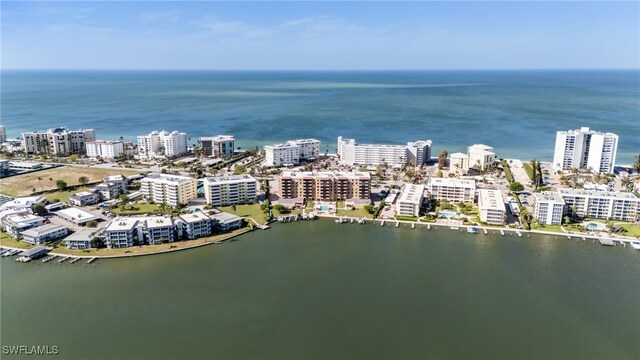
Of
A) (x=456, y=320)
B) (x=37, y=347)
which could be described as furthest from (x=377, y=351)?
(x=37, y=347)

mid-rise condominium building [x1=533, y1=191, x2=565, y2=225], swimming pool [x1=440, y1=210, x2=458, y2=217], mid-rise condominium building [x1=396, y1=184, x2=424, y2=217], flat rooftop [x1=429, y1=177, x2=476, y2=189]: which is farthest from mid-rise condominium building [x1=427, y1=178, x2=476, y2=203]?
mid-rise condominium building [x1=533, y1=191, x2=565, y2=225]

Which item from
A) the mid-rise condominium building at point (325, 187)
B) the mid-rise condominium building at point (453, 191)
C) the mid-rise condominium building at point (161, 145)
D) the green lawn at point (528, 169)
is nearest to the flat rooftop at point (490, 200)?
the mid-rise condominium building at point (453, 191)

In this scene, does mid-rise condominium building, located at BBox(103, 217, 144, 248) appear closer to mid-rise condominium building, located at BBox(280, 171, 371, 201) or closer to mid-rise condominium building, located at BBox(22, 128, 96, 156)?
mid-rise condominium building, located at BBox(280, 171, 371, 201)

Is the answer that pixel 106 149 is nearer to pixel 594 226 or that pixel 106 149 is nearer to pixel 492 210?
pixel 492 210

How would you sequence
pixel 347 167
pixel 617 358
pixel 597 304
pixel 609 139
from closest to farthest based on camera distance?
1. pixel 617 358
2. pixel 597 304
3. pixel 609 139
4. pixel 347 167

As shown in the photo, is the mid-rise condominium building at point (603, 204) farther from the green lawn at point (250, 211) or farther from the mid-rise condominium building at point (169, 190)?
the mid-rise condominium building at point (169, 190)

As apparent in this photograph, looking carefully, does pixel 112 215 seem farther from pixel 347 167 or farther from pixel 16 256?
pixel 347 167
